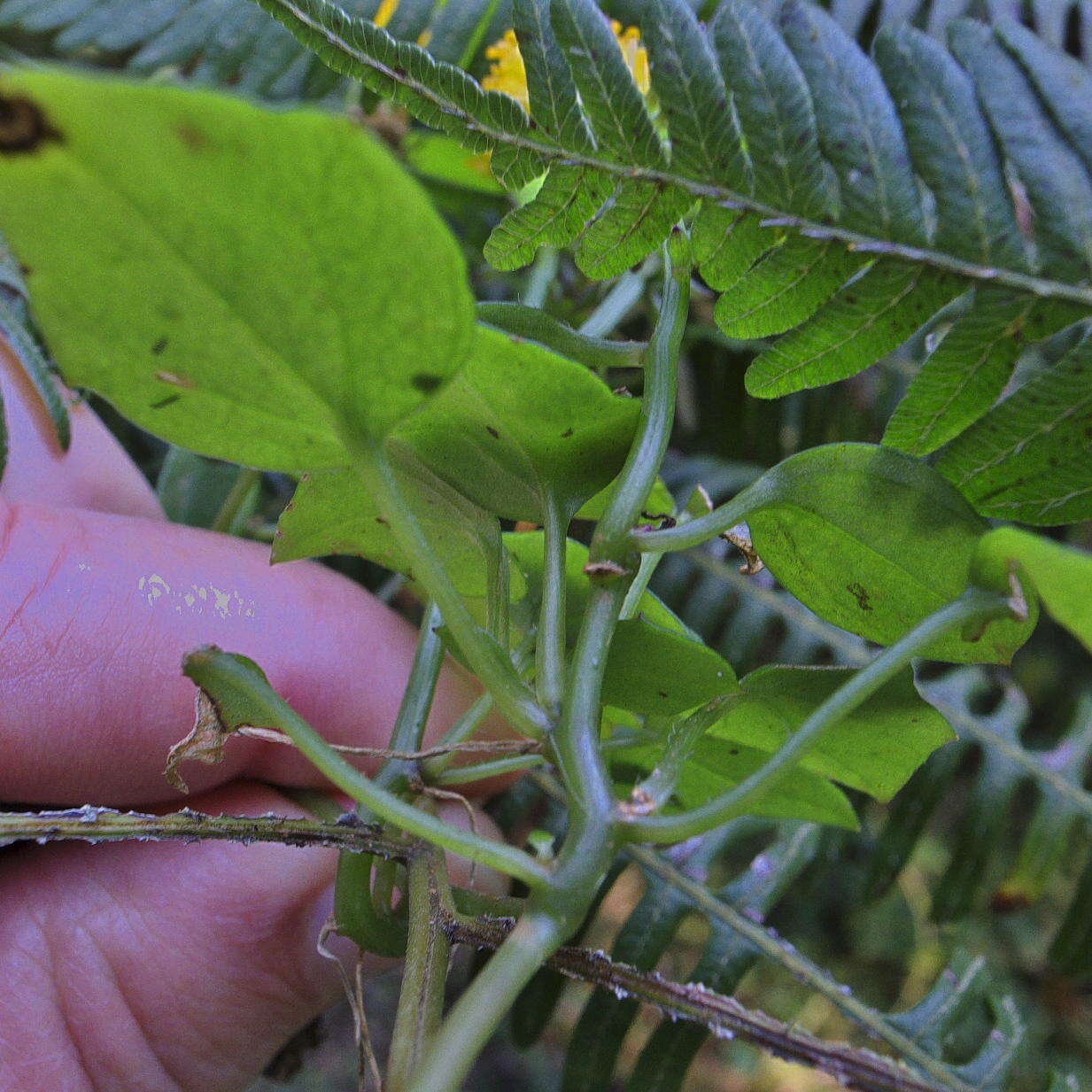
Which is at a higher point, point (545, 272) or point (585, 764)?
point (545, 272)

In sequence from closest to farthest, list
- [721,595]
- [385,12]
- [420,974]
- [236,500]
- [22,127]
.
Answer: [22,127]
[420,974]
[236,500]
[385,12]
[721,595]

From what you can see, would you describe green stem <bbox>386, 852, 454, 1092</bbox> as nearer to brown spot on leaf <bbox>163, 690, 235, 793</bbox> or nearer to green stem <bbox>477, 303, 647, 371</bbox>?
brown spot on leaf <bbox>163, 690, 235, 793</bbox>

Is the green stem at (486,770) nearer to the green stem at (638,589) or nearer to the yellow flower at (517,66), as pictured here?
the green stem at (638,589)

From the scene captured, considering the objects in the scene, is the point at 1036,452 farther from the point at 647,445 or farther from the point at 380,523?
the point at 380,523

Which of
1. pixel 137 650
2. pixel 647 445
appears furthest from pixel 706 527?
pixel 137 650

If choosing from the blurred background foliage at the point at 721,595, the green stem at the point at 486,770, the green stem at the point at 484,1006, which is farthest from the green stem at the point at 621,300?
the green stem at the point at 484,1006

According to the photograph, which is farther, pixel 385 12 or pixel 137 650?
pixel 385 12

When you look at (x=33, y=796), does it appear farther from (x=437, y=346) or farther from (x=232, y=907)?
(x=437, y=346)
